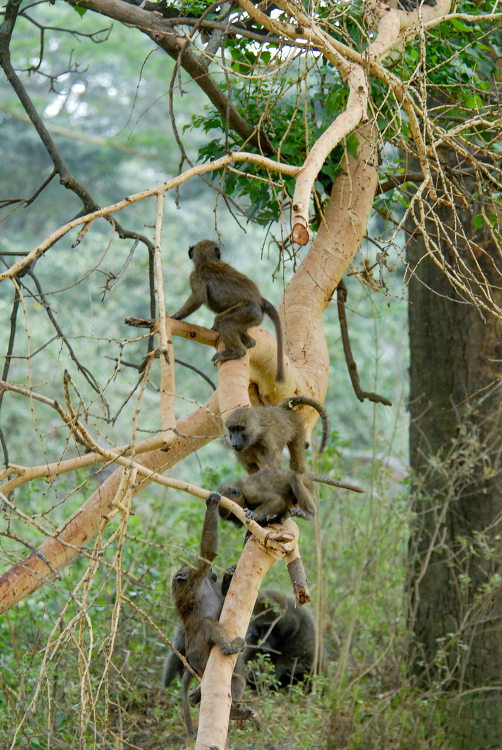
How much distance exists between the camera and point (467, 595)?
521 cm

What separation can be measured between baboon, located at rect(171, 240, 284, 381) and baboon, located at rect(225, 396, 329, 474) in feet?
0.66

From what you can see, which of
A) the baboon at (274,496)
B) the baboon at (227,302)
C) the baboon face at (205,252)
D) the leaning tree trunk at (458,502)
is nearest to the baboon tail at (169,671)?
the leaning tree trunk at (458,502)

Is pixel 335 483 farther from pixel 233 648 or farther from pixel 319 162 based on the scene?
pixel 319 162

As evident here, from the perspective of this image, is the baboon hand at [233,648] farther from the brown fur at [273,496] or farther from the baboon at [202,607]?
the brown fur at [273,496]

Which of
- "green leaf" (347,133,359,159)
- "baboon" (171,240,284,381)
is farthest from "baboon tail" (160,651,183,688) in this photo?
"green leaf" (347,133,359,159)

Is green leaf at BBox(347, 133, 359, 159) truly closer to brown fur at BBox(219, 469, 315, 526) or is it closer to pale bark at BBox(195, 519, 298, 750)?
brown fur at BBox(219, 469, 315, 526)

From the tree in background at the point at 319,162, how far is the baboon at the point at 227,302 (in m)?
0.11

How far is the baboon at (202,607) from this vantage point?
3.04 meters

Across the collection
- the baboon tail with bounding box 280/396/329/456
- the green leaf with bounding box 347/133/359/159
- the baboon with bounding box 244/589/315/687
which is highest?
the green leaf with bounding box 347/133/359/159

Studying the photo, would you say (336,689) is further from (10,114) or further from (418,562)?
(10,114)

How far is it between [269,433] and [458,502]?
102 inches

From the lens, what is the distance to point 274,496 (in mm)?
3266

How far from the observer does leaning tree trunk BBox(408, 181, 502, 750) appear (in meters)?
5.02

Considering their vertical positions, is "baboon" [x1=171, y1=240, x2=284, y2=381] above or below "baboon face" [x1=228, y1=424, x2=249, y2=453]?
above
